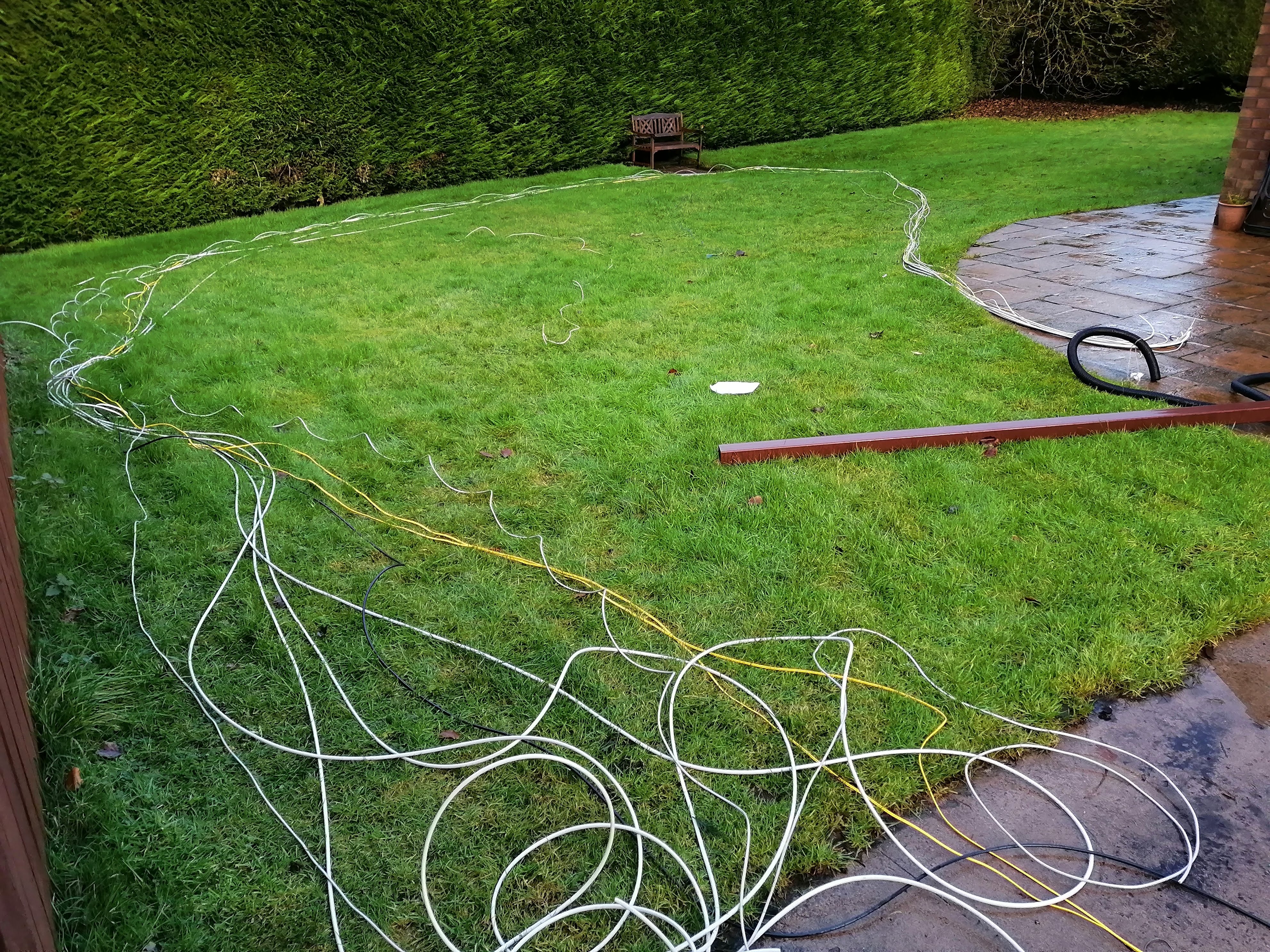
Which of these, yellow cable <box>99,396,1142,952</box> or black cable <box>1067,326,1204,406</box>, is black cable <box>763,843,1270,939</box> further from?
black cable <box>1067,326,1204,406</box>

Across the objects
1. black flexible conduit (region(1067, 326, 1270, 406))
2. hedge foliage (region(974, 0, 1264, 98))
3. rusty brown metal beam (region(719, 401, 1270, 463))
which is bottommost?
rusty brown metal beam (region(719, 401, 1270, 463))

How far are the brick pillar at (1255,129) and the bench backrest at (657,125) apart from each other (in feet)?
21.6

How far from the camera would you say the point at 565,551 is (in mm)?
3012

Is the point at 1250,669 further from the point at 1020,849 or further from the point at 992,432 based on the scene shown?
the point at 992,432

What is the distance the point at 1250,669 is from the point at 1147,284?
416 centimetres

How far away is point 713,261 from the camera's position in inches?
266

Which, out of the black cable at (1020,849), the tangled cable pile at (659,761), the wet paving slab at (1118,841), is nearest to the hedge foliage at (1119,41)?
the wet paving slab at (1118,841)

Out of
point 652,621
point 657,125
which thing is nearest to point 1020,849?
point 652,621

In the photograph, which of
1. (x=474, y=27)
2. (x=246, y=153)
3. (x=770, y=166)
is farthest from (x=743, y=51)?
(x=246, y=153)

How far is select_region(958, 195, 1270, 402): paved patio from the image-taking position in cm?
442

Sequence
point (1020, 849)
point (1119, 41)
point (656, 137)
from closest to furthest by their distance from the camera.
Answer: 1. point (1020, 849)
2. point (656, 137)
3. point (1119, 41)

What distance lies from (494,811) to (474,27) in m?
10.6

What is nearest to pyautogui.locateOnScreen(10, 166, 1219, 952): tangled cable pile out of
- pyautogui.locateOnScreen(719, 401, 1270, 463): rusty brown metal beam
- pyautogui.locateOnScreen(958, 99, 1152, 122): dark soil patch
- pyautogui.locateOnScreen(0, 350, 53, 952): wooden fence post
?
pyautogui.locateOnScreen(0, 350, 53, 952): wooden fence post

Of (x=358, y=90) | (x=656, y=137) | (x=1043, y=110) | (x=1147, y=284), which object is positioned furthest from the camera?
(x=1043, y=110)
